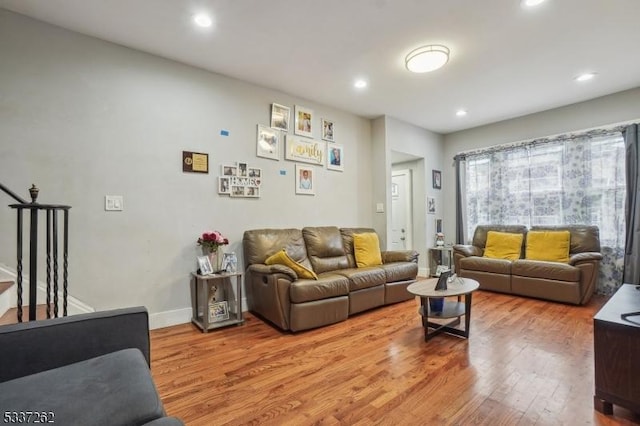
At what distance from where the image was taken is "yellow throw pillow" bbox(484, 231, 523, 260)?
175 inches

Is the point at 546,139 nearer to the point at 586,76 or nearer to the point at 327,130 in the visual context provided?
the point at 586,76

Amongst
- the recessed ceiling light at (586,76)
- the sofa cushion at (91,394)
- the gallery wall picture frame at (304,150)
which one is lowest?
the sofa cushion at (91,394)

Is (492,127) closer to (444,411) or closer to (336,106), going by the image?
(336,106)

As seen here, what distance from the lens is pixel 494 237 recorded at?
465cm

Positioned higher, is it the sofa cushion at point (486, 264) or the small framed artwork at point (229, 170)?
the small framed artwork at point (229, 170)

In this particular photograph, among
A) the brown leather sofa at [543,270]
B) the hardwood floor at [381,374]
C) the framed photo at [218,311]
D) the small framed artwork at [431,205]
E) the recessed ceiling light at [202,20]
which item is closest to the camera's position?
the hardwood floor at [381,374]

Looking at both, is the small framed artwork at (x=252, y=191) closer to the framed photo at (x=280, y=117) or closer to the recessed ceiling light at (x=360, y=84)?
the framed photo at (x=280, y=117)

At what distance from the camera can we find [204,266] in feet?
9.87

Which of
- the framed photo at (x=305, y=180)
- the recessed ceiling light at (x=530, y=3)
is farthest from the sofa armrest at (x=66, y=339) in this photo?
the recessed ceiling light at (x=530, y=3)

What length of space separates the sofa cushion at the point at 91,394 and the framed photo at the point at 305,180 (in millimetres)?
2930

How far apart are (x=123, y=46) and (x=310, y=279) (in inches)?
112

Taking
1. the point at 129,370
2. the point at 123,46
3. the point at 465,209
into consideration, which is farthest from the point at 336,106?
the point at 129,370

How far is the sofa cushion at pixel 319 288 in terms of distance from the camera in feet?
9.18

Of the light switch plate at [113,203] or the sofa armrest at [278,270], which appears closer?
the light switch plate at [113,203]
